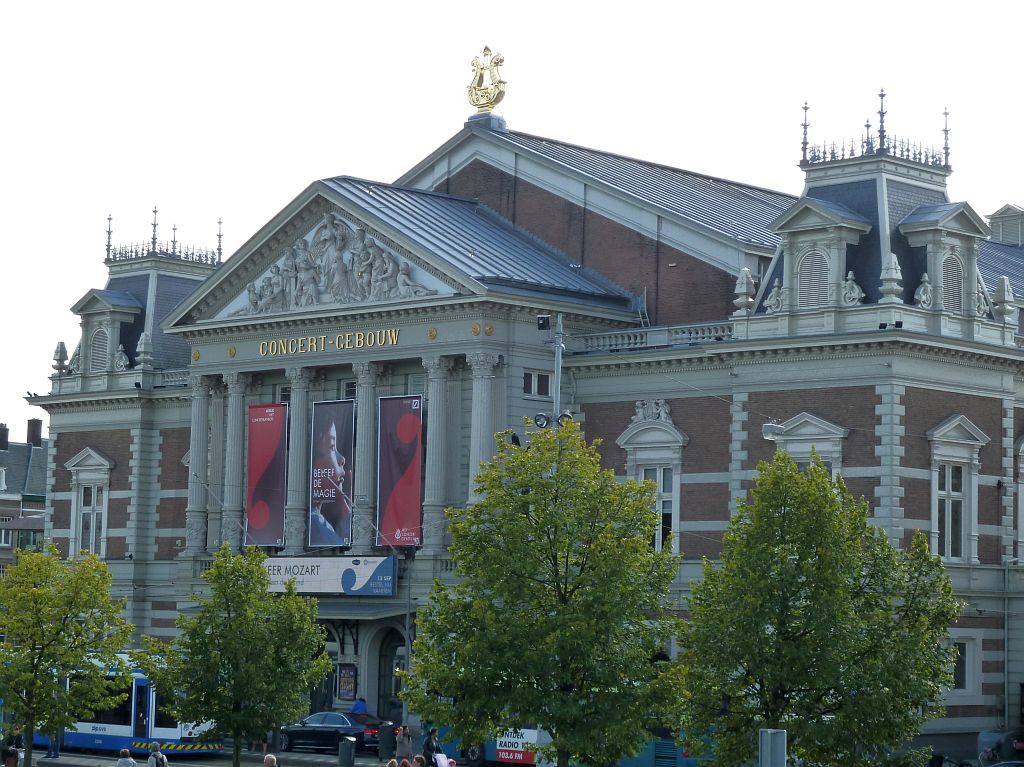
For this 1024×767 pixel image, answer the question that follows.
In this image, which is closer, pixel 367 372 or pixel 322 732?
pixel 322 732

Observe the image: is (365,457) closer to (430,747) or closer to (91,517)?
(430,747)

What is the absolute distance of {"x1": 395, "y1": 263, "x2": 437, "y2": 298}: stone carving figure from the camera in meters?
69.8

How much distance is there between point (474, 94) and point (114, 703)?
2980 centimetres

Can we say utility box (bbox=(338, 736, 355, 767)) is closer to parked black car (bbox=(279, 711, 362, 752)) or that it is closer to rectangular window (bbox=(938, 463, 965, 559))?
parked black car (bbox=(279, 711, 362, 752))

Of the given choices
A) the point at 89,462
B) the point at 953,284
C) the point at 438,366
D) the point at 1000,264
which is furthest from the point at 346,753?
the point at 1000,264

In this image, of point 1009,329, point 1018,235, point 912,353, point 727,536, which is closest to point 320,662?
point 727,536

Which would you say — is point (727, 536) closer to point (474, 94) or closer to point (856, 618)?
point (856, 618)

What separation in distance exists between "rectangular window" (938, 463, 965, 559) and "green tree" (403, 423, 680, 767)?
17306mm

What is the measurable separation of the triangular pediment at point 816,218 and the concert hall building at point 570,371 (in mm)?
105

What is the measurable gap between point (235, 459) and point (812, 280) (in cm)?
2394

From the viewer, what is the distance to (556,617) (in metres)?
45.3

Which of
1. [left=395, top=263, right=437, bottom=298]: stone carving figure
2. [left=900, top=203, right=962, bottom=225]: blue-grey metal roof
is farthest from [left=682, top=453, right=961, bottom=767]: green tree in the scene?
[left=395, top=263, right=437, bottom=298]: stone carving figure

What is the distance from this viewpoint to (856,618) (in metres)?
43.3

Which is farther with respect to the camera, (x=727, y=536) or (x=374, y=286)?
(x=374, y=286)
